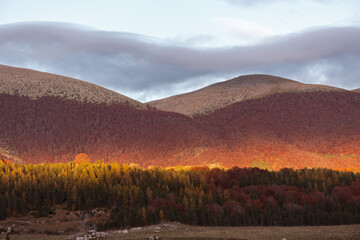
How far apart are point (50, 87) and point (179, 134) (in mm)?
56056

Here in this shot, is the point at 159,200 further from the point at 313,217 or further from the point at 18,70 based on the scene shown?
the point at 18,70

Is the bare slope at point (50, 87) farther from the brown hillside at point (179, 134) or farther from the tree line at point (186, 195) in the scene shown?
the tree line at point (186, 195)

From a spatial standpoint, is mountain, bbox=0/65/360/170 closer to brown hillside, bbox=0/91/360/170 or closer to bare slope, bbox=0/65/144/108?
brown hillside, bbox=0/91/360/170

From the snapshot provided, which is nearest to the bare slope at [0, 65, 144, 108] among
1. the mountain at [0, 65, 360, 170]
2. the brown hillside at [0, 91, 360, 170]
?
the mountain at [0, 65, 360, 170]

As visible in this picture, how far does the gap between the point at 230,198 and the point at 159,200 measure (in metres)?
14.4

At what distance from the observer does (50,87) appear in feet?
480

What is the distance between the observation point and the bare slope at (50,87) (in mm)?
139500

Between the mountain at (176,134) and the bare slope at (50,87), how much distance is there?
3911 mm

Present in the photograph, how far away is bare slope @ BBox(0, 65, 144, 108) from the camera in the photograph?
140m

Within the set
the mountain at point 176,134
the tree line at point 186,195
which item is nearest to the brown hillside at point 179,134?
the mountain at point 176,134

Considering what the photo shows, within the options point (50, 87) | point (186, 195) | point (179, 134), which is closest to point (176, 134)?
point (179, 134)

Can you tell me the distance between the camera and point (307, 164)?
119m

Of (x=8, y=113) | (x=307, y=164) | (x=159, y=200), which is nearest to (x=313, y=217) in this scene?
(x=159, y=200)

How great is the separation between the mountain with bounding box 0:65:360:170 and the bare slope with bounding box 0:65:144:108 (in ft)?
12.8
